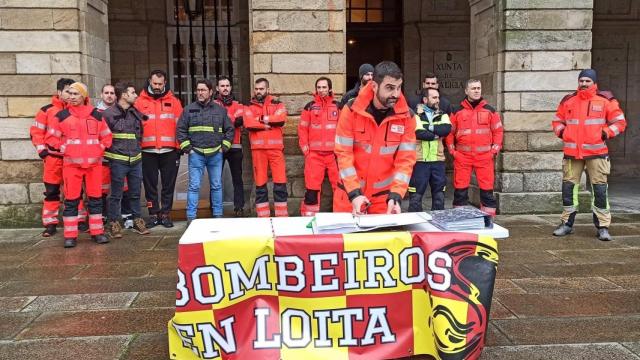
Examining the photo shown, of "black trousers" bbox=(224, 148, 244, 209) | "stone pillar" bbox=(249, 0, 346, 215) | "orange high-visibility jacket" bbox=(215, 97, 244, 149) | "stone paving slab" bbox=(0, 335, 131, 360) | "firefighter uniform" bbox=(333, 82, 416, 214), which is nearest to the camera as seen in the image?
"stone paving slab" bbox=(0, 335, 131, 360)

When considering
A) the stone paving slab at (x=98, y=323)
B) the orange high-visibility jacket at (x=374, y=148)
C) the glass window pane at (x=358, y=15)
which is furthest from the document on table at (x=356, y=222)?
the glass window pane at (x=358, y=15)

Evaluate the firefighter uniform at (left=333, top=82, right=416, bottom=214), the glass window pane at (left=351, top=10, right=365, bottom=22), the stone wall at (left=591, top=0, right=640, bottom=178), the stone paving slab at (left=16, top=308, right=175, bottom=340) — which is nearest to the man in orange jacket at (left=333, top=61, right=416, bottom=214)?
the firefighter uniform at (left=333, top=82, right=416, bottom=214)

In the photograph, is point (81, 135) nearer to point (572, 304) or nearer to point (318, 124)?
point (318, 124)

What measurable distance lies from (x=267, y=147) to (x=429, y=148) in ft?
7.53

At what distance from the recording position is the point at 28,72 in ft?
29.1

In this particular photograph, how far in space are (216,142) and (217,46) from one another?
606 cm

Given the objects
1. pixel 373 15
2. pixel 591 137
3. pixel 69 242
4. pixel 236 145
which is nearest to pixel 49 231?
pixel 69 242

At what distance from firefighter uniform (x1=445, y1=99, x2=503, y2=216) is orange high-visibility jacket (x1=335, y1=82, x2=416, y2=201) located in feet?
12.3

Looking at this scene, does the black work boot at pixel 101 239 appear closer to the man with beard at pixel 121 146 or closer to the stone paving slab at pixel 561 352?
the man with beard at pixel 121 146

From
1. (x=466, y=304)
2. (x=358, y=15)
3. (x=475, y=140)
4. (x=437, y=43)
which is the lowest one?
(x=466, y=304)

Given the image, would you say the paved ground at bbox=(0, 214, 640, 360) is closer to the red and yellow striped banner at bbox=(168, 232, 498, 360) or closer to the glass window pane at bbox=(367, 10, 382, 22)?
→ the red and yellow striped banner at bbox=(168, 232, 498, 360)

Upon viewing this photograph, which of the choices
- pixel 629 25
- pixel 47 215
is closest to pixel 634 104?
pixel 629 25

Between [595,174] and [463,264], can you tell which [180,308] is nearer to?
[463,264]

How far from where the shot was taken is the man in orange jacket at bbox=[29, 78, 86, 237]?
311 inches
